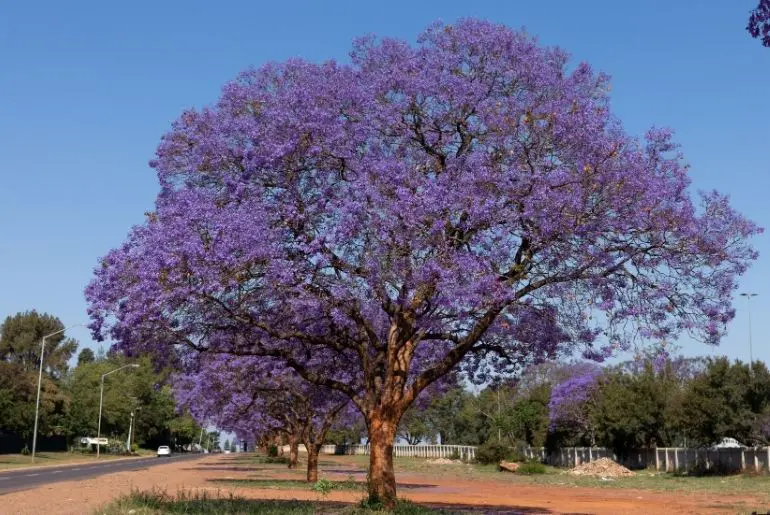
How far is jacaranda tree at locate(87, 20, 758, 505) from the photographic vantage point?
57.9 ft

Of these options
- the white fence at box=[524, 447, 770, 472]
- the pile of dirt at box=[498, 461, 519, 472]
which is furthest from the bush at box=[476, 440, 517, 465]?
the pile of dirt at box=[498, 461, 519, 472]

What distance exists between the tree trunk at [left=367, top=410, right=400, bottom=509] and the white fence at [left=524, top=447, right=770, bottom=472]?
3865 cm

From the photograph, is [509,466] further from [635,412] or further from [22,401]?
[22,401]

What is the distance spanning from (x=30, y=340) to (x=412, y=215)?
11075cm

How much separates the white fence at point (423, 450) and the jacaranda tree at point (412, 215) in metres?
71.9

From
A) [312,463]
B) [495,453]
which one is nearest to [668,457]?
[495,453]

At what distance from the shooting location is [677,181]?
18.7 m

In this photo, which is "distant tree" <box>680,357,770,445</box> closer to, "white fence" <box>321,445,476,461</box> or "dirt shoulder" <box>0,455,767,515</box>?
"dirt shoulder" <box>0,455,767,515</box>

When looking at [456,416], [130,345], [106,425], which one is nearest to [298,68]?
[130,345]

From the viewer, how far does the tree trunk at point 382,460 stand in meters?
19.6

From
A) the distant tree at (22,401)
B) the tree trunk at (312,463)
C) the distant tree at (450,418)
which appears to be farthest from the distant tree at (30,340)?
the tree trunk at (312,463)

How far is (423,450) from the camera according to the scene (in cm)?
12319

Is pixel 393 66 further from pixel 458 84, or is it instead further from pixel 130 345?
pixel 130 345

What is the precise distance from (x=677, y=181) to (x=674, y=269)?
6.10 feet
